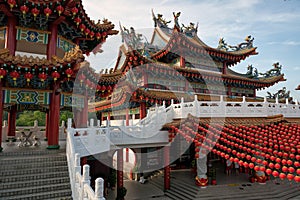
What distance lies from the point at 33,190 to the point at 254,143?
8.14 meters

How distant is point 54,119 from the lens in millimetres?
8367

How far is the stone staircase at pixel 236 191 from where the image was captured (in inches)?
467

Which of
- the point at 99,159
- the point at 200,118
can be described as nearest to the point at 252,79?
the point at 200,118

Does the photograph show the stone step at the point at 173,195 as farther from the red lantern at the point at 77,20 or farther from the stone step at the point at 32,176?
the red lantern at the point at 77,20

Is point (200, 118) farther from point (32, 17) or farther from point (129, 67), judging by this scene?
point (32, 17)

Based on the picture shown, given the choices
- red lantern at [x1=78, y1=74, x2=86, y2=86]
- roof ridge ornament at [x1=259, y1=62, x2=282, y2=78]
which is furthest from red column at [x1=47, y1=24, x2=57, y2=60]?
roof ridge ornament at [x1=259, y1=62, x2=282, y2=78]

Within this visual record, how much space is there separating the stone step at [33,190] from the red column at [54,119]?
264 cm

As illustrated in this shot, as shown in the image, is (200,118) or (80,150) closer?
(80,150)

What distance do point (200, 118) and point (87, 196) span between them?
8.23 meters

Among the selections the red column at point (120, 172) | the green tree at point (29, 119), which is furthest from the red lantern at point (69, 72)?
the green tree at point (29, 119)

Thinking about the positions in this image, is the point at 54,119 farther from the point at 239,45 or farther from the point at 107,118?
the point at 239,45

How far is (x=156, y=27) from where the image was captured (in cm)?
2261

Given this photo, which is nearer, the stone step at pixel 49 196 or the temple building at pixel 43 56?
the stone step at pixel 49 196

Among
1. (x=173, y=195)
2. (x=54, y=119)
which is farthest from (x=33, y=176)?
A: (x=173, y=195)
